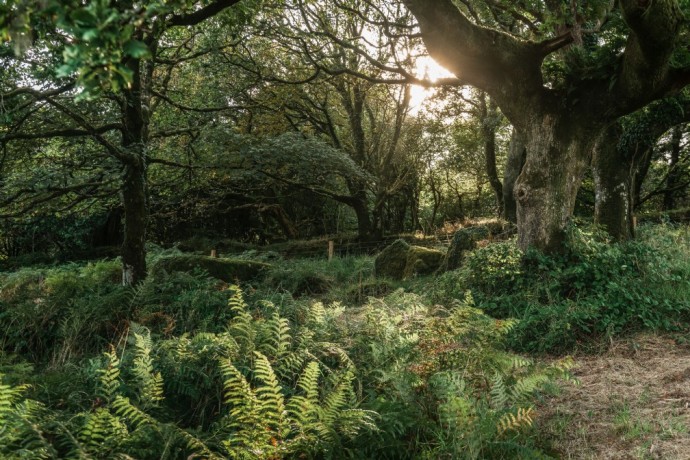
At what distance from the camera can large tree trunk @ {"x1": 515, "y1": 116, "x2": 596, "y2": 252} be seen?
7980mm

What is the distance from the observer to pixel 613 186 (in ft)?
34.9

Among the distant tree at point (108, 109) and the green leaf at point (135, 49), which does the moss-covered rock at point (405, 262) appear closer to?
the distant tree at point (108, 109)

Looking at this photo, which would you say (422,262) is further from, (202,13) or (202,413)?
(202,413)

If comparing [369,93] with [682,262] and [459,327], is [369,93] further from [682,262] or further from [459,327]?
[459,327]

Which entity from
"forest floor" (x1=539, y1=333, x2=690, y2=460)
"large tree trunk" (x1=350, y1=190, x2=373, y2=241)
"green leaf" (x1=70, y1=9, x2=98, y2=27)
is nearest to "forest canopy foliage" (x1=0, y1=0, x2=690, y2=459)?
"green leaf" (x1=70, y1=9, x2=98, y2=27)

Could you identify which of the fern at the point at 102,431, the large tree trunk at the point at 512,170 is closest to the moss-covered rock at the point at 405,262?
the large tree trunk at the point at 512,170

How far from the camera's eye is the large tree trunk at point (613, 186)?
34.2 ft

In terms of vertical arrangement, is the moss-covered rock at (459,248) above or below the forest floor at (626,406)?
above

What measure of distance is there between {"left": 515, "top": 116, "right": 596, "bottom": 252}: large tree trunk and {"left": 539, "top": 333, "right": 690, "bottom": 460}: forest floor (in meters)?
2.32

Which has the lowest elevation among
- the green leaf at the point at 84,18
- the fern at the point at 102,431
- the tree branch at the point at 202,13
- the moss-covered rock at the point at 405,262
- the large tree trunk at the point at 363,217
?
the fern at the point at 102,431

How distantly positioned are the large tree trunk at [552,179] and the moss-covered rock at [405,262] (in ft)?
12.2

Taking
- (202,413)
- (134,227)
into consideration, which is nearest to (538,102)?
(202,413)

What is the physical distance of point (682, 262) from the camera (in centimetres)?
810

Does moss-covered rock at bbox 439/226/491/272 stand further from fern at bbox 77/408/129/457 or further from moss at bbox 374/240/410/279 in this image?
fern at bbox 77/408/129/457
